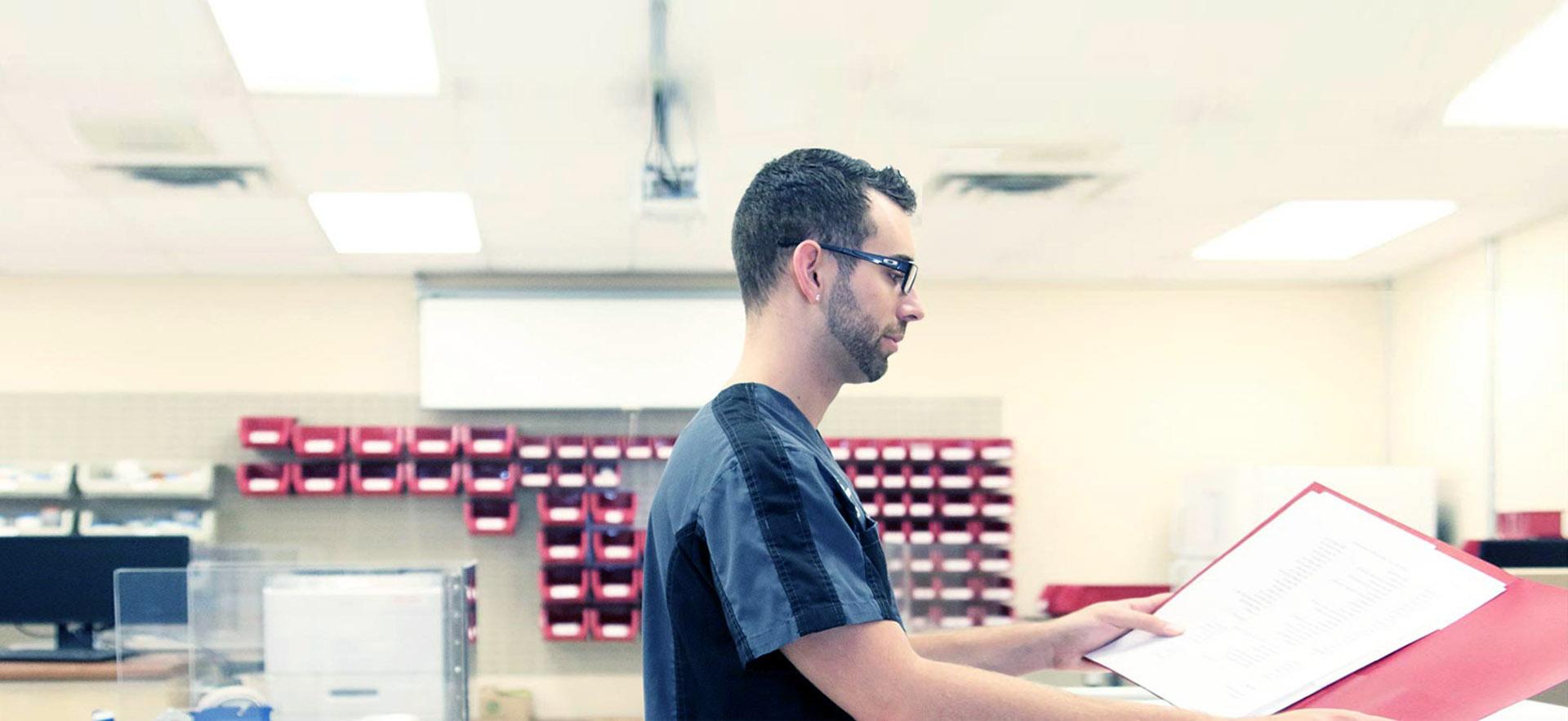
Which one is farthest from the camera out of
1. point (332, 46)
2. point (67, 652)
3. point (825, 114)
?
point (825, 114)

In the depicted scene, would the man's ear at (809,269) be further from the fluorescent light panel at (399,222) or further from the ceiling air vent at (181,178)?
the fluorescent light panel at (399,222)

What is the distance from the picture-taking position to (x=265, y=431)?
593 centimetres

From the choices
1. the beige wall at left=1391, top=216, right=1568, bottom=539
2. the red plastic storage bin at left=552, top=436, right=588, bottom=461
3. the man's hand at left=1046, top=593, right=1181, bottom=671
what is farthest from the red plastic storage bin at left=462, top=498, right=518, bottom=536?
the man's hand at left=1046, top=593, right=1181, bottom=671

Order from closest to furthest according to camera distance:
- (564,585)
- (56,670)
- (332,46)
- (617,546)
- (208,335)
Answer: (56,670) < (332,46) < (617,546) < (564,585) < (208,335)

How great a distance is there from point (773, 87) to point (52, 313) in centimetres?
432

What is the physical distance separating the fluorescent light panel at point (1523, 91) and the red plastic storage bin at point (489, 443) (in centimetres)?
426

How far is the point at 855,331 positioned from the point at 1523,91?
390 centimetres

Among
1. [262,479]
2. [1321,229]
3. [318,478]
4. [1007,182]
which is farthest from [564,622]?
[1321,229]

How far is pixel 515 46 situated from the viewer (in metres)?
3.75

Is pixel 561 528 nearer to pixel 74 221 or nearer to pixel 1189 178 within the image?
pixel 74 221

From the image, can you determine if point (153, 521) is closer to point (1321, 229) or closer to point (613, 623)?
point (613, 623)

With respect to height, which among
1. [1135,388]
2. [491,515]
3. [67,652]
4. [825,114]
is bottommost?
[67,652]

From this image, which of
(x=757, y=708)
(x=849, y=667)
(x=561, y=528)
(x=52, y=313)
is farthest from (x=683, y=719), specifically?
(x=52, y=313)

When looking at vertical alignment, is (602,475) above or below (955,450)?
below
